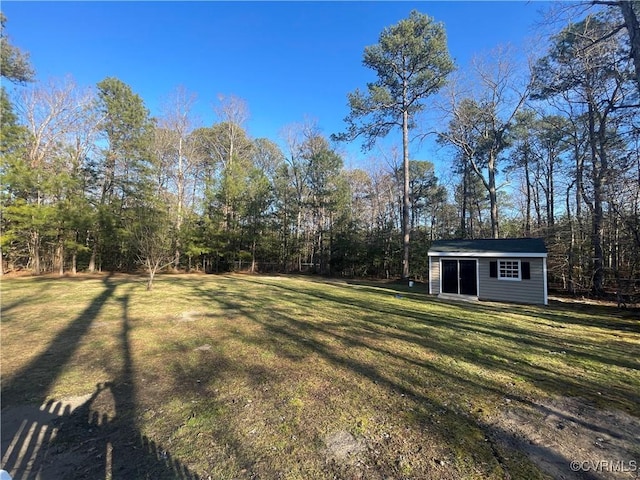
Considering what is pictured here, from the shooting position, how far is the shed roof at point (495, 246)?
10547 mm

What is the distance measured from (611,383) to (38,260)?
21.2m

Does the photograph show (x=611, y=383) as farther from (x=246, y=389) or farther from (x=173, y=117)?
(x=173, y=117)

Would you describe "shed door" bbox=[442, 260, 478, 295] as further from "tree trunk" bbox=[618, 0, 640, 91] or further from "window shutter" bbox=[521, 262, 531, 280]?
"tree trunk" bbox=[618, 0, 640, 91]

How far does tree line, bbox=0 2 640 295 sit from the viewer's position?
1028cm

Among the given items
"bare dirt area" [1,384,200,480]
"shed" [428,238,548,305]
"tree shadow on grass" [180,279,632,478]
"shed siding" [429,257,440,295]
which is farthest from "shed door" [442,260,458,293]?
"bare dirt area" [1,384,200,480]

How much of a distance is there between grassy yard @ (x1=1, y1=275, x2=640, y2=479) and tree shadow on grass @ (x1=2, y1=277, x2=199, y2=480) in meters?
0.02

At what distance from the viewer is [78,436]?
7.65 ft

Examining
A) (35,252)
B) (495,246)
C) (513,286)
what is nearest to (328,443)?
(513,286)

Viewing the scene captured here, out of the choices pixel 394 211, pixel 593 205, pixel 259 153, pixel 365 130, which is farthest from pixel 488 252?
pixel 259 153

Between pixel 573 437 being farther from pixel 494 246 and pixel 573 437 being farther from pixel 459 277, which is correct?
pixel 494 246

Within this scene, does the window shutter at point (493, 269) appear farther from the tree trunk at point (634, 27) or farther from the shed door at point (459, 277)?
the tree trunk at point (634, 27)

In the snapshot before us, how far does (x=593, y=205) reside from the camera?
1161cm

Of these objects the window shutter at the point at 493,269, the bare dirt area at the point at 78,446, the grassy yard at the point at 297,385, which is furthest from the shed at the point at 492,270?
the bare dirt area at the point at 78,446

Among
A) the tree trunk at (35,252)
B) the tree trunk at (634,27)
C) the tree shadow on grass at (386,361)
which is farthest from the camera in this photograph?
the tree trunk at (35,252)
